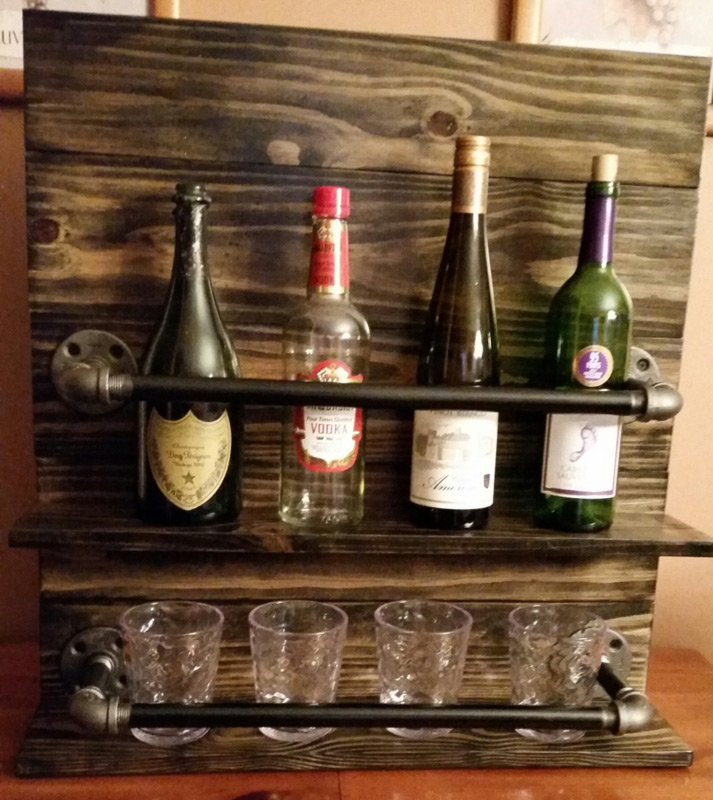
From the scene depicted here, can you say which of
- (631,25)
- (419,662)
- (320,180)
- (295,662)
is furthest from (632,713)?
(631,25)

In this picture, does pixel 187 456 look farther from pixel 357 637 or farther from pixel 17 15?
pixel 17 15

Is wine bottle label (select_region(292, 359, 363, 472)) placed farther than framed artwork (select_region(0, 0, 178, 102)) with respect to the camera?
No

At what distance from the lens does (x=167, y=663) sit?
2.08 feet

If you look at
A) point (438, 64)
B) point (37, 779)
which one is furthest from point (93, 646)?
point (438, 64)

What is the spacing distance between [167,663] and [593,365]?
44 centimetres

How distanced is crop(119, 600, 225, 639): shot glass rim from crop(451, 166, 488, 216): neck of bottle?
Result: 407mm

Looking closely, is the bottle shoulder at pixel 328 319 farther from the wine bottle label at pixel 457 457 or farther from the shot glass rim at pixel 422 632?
the shot glass rim at pixel 422 632

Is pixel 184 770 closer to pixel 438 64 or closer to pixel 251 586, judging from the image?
pixel 251 586

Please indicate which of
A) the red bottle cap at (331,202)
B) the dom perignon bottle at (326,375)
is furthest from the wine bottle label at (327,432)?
the red bottle cap at (331,202)

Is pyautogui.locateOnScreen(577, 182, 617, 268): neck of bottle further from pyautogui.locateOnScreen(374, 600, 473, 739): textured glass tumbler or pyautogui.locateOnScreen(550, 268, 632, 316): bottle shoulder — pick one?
pyautogui.locateOnScreen(374, 600, 473, 739): textured glass tumbler

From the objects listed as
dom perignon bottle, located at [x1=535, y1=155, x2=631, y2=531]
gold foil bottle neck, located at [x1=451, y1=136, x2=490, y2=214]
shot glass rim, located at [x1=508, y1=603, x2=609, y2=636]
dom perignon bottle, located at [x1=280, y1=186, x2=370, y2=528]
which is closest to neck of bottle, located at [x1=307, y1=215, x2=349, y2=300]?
dom perignon bottle, located at [x1=280, y1=186, x2=370, y2=528]

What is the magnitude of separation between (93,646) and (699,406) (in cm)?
73

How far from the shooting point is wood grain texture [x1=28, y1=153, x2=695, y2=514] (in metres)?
0.67

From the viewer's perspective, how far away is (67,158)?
0.66m
